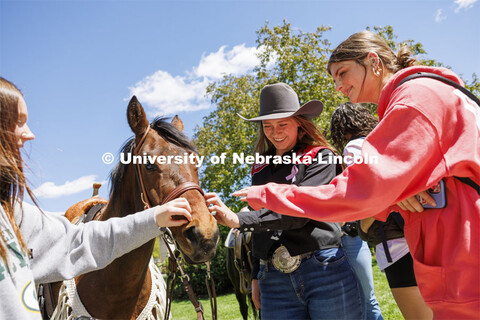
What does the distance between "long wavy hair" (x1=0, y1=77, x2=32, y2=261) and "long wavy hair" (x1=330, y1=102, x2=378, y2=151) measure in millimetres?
2740

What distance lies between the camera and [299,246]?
7.53 feet

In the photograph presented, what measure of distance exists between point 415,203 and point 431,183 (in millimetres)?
117

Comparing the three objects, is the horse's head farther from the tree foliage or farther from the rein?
the tree foliage

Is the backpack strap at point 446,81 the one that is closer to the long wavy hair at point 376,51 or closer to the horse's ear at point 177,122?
the long wavy hair at point 376,51

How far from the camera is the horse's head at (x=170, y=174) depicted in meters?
1.98

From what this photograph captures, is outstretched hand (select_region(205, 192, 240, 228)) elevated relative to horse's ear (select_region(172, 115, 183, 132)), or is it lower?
lower

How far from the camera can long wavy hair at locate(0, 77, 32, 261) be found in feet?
4.33

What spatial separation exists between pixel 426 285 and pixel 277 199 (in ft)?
2.07

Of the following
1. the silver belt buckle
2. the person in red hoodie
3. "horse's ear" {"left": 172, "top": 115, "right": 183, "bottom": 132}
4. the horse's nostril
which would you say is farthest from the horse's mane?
the person in red hoodie

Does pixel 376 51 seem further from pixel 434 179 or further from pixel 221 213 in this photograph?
pixel 221 213

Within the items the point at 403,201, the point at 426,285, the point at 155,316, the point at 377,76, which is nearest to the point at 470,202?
the point at 403,201

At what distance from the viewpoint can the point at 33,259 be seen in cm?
149

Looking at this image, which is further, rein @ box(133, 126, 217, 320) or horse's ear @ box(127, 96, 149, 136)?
horse's ear @ box(127, 96, 149, 136)

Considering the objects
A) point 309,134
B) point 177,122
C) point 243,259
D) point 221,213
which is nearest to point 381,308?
point 243,259
